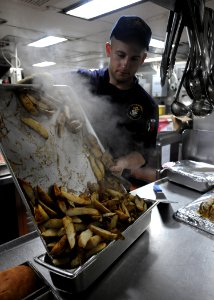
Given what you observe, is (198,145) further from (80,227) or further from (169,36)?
(80,227)

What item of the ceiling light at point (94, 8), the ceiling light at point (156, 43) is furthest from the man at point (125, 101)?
the ceiling light at point (156, 43)

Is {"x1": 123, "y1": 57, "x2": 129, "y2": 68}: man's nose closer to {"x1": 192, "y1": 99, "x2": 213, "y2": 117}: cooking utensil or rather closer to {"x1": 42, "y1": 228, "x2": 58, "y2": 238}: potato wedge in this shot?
{"x1": 192, "y1": 99, "x2": 213, "y2": 117}: cooking utensil

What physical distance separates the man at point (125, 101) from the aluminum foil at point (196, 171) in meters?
0.29

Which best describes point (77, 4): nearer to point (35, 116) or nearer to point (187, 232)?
point (35, 116)

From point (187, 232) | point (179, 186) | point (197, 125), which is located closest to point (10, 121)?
point (187, 232)

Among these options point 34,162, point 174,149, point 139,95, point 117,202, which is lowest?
Result: point 174,149

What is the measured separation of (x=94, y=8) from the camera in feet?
9.70

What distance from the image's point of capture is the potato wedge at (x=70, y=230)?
684 millimetres

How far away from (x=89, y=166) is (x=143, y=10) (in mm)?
2897

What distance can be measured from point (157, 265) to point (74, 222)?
351 millimetres

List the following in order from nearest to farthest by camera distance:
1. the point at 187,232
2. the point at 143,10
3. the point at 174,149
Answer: the point at 187,232, the point at 143,10, the point at 174,149

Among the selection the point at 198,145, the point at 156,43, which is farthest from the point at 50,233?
the point at 156,43

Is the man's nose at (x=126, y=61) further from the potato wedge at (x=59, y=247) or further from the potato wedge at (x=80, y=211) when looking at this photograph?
the potato wedge at (x=59, y=247)

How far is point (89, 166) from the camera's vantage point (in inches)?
43.5
